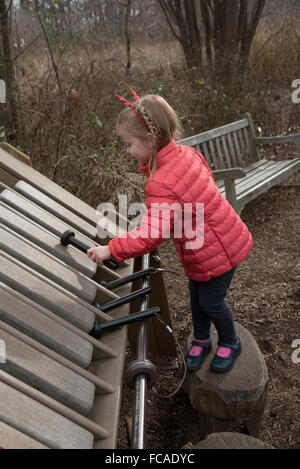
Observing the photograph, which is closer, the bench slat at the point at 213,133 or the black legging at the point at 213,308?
the black legging at the point at 213,308

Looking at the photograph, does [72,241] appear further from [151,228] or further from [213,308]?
[213,308]

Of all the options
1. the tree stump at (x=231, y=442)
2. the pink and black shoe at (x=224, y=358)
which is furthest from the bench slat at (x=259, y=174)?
the tree stump at (x=231, y=442)

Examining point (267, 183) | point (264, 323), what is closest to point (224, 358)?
point (264, 323)

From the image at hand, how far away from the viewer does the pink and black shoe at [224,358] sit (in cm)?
212

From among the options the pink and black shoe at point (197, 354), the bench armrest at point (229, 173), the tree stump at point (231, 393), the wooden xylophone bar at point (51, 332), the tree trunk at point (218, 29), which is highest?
the tree trunk at point (218, 29)

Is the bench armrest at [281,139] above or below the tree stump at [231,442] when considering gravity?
above

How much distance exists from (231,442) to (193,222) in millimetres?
910

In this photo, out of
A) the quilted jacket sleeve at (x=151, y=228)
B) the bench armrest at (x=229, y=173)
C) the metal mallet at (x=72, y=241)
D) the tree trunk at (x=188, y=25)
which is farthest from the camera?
the tree trunk at (x=188, y=25)

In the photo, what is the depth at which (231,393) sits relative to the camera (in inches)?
79.9

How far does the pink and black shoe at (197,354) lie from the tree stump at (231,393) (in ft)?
0.09

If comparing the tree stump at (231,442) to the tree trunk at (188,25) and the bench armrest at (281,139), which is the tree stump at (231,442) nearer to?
the bench armrest at (281,139)

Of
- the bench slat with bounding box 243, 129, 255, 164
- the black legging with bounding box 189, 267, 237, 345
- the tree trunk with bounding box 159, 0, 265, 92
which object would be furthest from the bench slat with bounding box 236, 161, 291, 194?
the black legging with bounding box 189, 267, 237, 345

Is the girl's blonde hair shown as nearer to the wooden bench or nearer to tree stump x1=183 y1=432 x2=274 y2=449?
tree stump x1=183 y1=432 x2=274 y2=449

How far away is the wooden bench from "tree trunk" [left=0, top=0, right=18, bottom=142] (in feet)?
5.71
